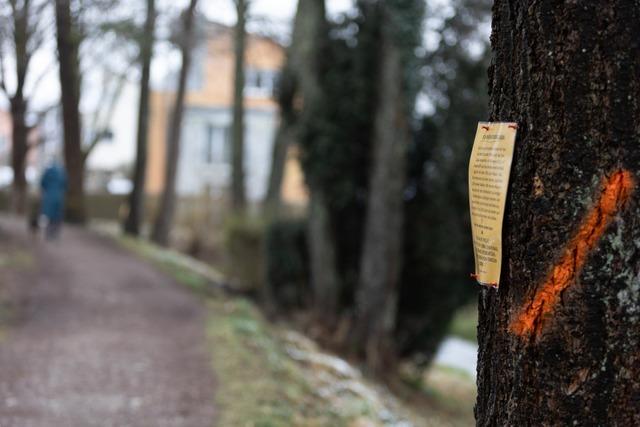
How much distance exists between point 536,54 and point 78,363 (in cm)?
734

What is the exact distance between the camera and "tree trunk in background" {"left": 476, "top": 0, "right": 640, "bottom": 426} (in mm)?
2420

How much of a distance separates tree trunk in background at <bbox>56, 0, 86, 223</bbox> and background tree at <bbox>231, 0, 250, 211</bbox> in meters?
3.93

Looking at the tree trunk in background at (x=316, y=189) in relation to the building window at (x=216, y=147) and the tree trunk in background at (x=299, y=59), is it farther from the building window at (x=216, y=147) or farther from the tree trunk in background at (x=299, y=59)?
the building window at (x=216, y=147)

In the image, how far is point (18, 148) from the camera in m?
27.3

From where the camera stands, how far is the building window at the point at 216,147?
158ft

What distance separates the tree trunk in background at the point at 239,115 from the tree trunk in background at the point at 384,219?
9.64m

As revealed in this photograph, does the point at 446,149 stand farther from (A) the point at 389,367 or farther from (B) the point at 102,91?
(B) the point at 102,91

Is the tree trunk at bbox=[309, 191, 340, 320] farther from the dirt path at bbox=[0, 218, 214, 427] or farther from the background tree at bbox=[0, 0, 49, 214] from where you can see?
the background tree at bbox=[0, 0, 49, 214]

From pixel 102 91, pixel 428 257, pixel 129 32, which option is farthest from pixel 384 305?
pixel 102 91

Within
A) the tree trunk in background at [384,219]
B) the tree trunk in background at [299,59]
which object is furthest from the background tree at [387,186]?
the tree trunk in background at [299,59]

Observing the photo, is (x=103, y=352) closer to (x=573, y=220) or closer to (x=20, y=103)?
(x=573, y=220)

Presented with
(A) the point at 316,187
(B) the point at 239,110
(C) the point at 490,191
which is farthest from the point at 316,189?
(B) the point at 239,110

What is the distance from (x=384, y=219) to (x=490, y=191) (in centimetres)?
973

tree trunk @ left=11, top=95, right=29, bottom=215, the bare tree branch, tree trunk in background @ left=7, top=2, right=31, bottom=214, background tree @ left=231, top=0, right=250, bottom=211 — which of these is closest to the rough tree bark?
tree trunk in background @ left=7, top=2, right=31, bottom=214
